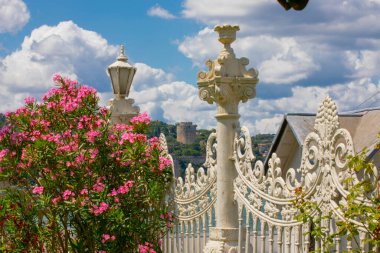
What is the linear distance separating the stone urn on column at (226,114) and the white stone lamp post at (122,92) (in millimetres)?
2567

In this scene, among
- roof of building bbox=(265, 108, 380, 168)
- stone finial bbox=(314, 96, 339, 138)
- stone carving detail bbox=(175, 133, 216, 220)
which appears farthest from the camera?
roof of building bbox=(265, 108, 380, 168)

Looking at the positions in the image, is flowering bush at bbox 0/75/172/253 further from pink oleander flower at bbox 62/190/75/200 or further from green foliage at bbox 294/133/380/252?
green foliage at bbox 294/133/380/252

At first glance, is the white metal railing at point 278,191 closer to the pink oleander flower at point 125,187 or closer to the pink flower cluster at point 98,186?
the pink oleander flower at point 125,187

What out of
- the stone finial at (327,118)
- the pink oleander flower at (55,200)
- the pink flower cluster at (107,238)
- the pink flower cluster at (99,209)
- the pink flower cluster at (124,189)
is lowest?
the pink flower cluster at (107,238)

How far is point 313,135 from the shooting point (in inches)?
189

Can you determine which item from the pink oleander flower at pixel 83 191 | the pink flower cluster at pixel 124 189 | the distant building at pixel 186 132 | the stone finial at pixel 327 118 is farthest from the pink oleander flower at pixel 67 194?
the distant building at pixel 186 132

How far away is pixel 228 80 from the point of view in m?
6.36

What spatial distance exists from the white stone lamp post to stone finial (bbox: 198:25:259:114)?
256cm

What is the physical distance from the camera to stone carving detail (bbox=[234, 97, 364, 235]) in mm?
4496

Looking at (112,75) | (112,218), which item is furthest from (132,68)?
(112,218)

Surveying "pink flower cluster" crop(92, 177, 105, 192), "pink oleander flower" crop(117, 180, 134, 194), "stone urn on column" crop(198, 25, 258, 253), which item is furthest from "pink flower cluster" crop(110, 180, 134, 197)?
"stone urn on column" crop(198, 25, 258, 253)

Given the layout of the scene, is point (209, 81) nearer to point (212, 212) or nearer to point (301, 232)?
point (212, 212)

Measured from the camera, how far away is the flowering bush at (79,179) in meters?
7.16

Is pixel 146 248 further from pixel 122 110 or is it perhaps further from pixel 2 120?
pixel 2 120
